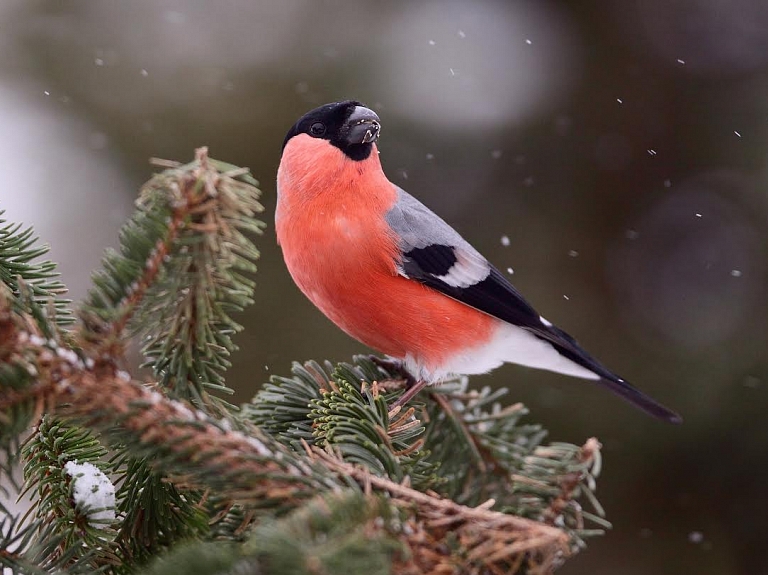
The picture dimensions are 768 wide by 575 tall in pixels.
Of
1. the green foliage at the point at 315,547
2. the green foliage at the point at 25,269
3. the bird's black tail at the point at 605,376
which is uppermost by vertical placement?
the green foliage at the point at 315,547

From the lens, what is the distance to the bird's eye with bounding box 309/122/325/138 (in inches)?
91.6

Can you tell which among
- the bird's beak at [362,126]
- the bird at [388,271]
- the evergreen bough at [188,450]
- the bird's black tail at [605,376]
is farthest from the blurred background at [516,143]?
the evergreen bough at [188,450]

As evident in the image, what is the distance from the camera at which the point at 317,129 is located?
92.0 inches

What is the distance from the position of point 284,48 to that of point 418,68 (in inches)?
23.9

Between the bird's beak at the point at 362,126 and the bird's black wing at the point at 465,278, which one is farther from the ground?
the bird's beak at the point at 362,126

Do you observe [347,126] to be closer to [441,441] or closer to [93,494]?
[441,441]

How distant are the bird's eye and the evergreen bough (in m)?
1.17

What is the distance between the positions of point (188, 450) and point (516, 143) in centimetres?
255

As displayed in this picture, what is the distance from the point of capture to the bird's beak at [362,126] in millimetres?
2240

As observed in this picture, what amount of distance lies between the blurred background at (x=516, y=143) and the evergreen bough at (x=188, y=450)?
163cm

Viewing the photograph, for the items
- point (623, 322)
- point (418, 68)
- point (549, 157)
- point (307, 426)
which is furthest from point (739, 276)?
point (307, 426)

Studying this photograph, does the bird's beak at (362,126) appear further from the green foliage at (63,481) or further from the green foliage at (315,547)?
the green foliage at (315,547)

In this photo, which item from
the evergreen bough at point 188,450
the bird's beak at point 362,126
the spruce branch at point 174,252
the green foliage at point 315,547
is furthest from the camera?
the bird's beak at point 362,126

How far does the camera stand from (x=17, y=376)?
0.94 meters
